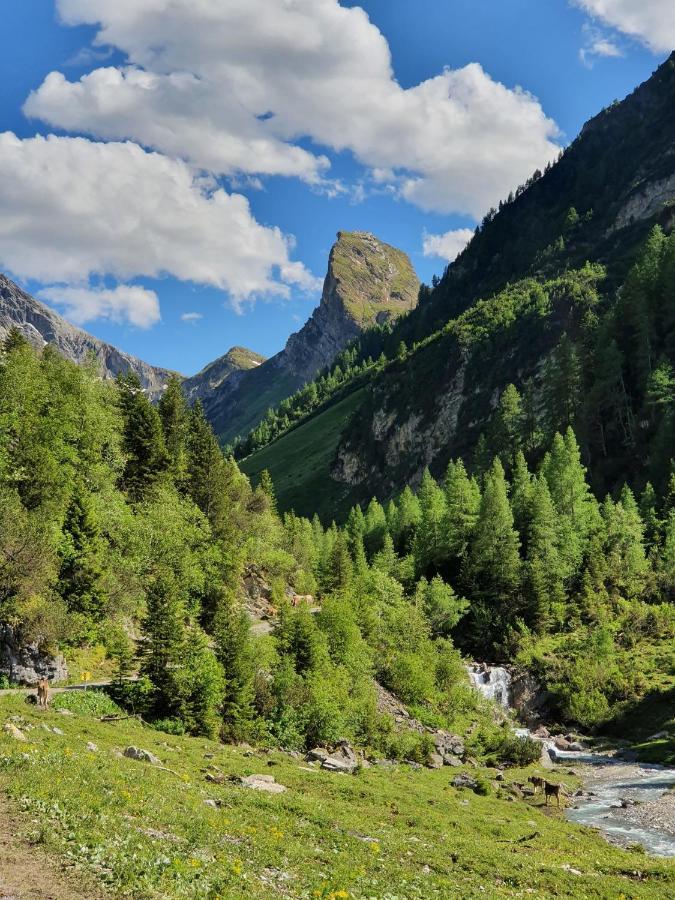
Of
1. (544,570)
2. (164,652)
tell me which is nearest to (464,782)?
(164,652)

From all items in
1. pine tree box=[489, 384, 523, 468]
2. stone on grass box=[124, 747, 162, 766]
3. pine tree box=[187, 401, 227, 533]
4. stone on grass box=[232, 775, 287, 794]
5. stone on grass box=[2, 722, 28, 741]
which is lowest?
stone on grass box=[232, 775, 287, 794]

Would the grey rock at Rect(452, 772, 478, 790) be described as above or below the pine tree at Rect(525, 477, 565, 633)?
below

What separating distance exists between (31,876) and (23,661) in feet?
96.3

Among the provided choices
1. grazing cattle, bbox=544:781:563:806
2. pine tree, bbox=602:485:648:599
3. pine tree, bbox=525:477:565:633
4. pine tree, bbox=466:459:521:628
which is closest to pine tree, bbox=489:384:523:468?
pine tree, bbox=602:485:648:599

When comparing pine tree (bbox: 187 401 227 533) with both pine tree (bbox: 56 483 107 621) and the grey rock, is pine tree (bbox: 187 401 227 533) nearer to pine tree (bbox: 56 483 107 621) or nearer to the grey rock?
pine tree (bbox: 56 483 107 621)

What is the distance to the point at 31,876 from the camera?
1375 cm

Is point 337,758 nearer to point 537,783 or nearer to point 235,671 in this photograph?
point 235,671

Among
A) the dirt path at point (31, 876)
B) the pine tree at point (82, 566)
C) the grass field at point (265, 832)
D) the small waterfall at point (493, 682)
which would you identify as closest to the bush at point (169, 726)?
the grass field at point (265, 832)

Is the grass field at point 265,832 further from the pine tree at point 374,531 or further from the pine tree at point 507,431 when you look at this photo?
the pine tree at point 507,431

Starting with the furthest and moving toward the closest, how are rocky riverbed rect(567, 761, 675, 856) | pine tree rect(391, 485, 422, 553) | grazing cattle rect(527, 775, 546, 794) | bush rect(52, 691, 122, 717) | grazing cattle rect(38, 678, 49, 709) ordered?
pine tree rect(391, 485, 422, 553) → grazing cattle rect(527, 775, 546, 794) → bush rect(52, 691, 122, 717) → rocky riverbed rect(567, 761, 675, 856) → grazing cattle rect(38, 678, 49, 709)

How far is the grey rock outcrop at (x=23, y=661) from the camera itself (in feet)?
128

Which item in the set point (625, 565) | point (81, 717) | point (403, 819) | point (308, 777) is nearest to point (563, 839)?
point (403, 819)

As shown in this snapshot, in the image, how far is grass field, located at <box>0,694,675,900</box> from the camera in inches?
618

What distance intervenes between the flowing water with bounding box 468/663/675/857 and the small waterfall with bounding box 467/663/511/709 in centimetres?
969
